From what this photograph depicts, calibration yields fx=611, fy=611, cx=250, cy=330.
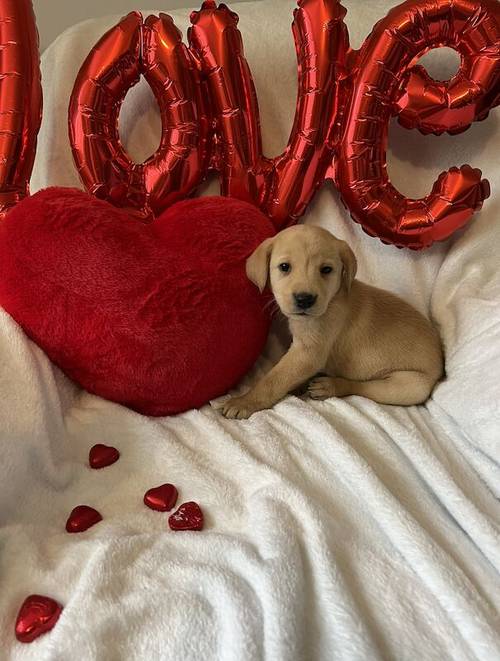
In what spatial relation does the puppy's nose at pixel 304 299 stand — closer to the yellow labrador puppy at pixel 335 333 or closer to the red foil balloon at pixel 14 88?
the yellow labrador puppy at pixel 335 333

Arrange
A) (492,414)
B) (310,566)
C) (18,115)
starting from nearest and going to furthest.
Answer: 1. (310,566)
2. (492,414)
3. (18,115)

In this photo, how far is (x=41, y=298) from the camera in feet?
3.70

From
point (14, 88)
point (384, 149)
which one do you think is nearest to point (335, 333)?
point (384, 149)

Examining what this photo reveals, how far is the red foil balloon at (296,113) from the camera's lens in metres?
1.30

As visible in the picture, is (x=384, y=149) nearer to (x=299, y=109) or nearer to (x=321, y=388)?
(x=299, y=109)

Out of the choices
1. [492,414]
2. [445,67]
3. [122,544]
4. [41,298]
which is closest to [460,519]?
[492,414]

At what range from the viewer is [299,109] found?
135 centimetres

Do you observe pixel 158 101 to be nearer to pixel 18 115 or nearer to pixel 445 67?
pixel 18 115

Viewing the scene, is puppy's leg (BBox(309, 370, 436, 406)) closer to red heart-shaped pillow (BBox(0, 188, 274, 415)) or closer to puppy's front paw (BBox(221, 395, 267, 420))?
puppy's front paw (BBox(221, 395, 267, 420))

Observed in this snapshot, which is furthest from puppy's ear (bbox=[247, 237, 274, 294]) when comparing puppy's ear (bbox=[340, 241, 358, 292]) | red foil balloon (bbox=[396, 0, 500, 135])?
red foil balloon (bbox=[396, 0, 500, 135])

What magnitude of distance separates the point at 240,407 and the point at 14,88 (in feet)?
2.66

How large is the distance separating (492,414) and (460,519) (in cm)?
23

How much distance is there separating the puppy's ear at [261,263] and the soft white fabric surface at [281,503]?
25 centimetres

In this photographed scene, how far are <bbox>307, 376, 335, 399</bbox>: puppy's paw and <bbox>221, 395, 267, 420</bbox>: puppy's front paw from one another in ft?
0.38
